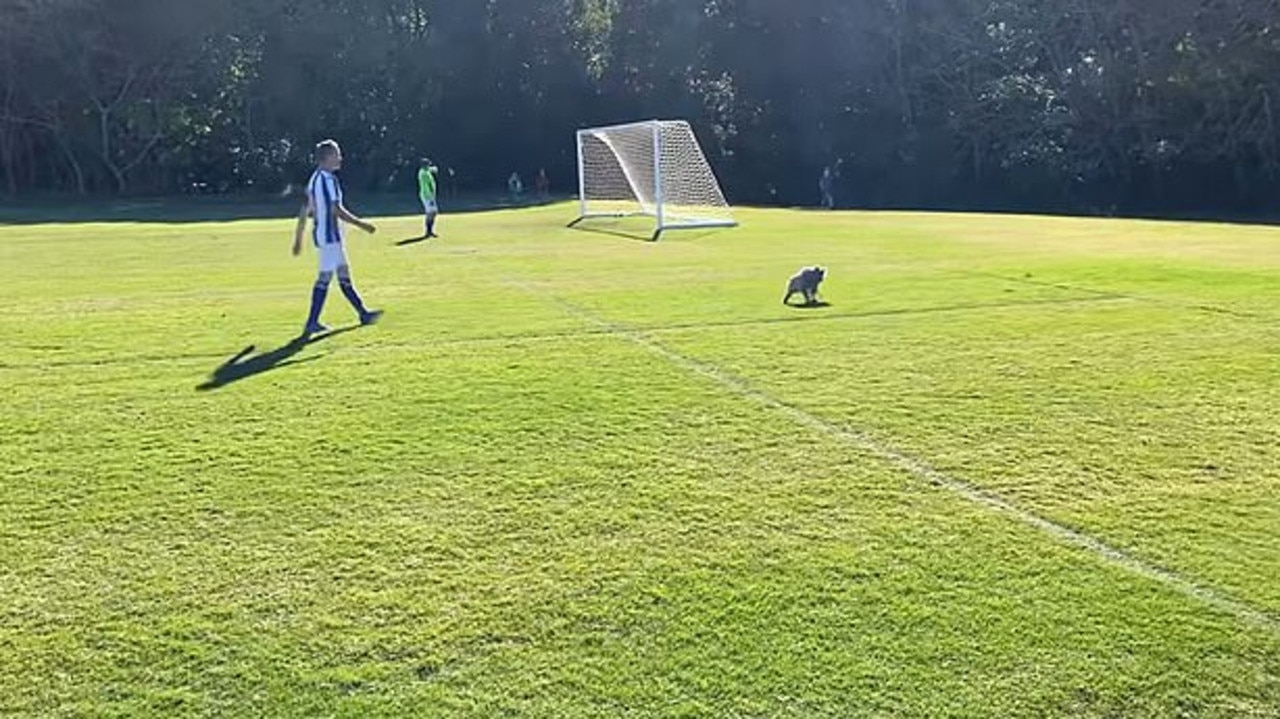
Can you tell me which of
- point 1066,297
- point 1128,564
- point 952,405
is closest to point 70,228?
point 1066,297

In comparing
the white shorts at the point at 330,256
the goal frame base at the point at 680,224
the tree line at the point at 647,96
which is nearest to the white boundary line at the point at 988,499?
the white shorts at the point at 330,256

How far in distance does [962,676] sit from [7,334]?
10.3 meters

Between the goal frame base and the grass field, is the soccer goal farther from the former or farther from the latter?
the grass field

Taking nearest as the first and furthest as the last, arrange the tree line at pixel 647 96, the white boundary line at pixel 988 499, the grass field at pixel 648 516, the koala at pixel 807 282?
the grass field at pixel 648 516 → the white boundary line at pixel 988 499 → the koala at pixel 807 282 → the tree line at pixel 647 96

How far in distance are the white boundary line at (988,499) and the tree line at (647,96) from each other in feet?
119

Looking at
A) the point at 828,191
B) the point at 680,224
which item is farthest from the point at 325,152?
the point at 828,191

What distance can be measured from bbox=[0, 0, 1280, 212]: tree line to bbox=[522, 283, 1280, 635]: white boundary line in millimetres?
36222

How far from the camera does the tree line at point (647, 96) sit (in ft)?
136

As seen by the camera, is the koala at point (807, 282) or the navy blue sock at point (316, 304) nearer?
the navy blue sock at point (316, 304)

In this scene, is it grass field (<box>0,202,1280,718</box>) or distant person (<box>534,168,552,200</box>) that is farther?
distant person (<box>534,168,552,200</box>)

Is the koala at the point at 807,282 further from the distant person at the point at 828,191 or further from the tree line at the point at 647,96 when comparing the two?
the tree line at the point at 647,96

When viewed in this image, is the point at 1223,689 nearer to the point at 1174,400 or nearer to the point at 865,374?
the point at 1174,400

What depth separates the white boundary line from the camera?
14.2 ft

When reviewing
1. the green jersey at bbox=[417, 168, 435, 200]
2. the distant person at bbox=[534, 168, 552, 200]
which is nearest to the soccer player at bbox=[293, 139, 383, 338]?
the green jersey at bbox=[417, 168, 435, 200]
